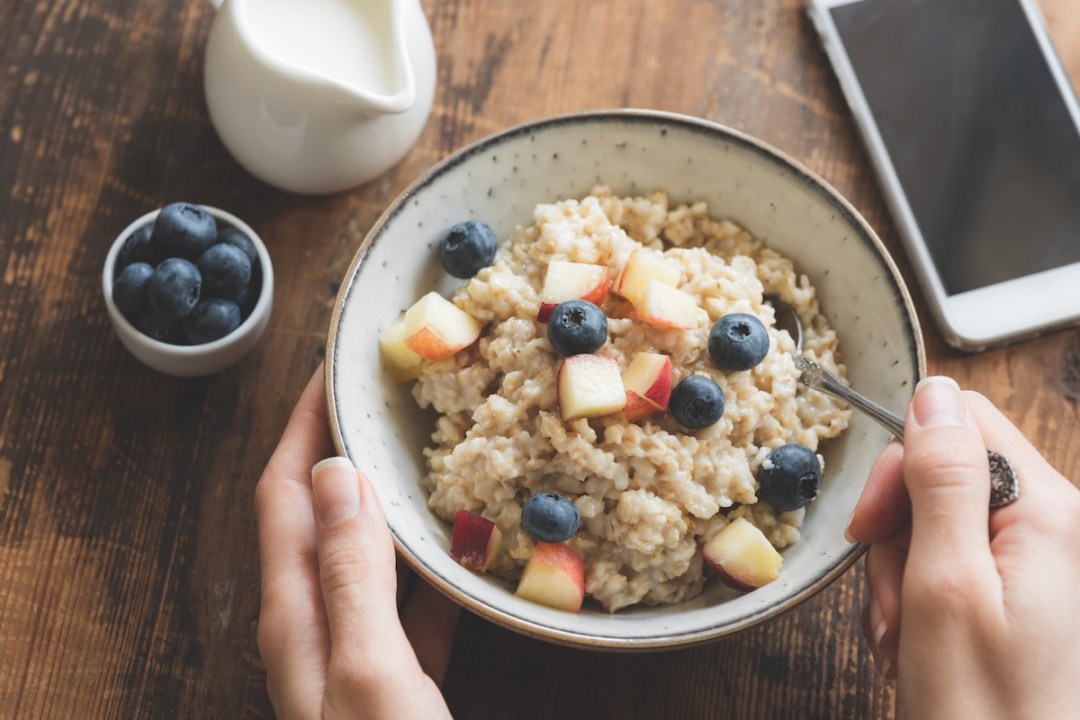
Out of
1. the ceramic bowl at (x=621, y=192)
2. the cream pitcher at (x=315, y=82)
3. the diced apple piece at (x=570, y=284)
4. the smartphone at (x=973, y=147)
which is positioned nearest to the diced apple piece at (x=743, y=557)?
the ceramic bowl at (x=621, y=192)

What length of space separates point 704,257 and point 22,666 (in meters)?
1.22

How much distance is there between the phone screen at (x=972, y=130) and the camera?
1732 millimetres

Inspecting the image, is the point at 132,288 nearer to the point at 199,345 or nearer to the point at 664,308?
the point at 199,345

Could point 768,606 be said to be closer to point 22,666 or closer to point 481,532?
point 481,532

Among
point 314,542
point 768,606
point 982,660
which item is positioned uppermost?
point 982,660

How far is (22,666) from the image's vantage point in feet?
5.02

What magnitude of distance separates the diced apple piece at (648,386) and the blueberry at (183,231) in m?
0.73

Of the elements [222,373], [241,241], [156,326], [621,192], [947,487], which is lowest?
[222,373]

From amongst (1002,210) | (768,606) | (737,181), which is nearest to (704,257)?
(737,181)

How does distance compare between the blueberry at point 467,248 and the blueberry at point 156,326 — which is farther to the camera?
the blueberry at point 156,326

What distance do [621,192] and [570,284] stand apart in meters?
0.29

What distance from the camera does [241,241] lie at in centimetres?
162

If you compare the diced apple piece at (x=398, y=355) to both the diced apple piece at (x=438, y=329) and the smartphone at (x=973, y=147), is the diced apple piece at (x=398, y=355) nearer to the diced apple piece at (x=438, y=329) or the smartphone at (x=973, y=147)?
the diced apple piece at (x=438, y=329)

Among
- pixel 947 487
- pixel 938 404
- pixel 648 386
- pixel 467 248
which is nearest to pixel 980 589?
pixel 947 487
